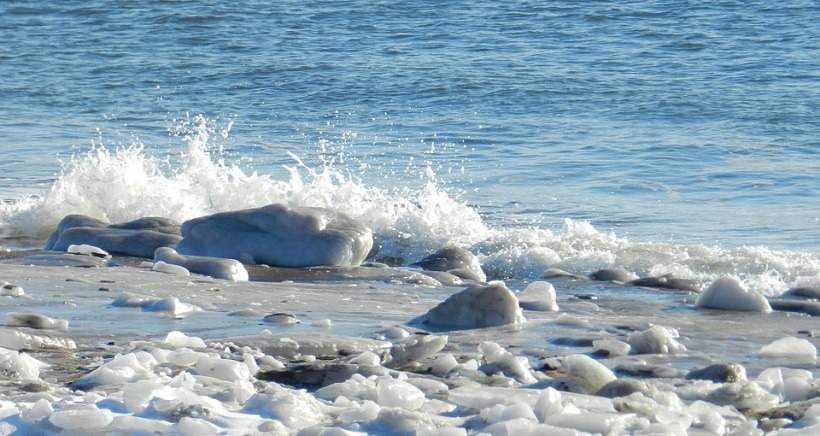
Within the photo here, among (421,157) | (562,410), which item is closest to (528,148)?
(421,157)

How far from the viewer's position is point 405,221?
7.52 m

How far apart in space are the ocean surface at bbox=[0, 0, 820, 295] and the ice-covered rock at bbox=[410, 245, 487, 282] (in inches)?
9.6

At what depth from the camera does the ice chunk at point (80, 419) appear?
2172 millimetres

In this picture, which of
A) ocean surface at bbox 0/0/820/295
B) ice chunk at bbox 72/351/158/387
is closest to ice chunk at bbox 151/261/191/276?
ocean surface at bbox 0/0/820/295

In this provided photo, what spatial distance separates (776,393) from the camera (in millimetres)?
2805

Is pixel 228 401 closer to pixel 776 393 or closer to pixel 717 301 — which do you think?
pixel 776 393

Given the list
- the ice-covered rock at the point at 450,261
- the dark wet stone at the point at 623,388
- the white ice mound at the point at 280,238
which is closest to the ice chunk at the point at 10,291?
the white ice mound at the point at 280,238

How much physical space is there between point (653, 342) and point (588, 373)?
67cm

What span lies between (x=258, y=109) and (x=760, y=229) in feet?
25.6

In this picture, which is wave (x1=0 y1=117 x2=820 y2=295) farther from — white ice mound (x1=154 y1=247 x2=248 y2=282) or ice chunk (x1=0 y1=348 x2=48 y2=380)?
ice chunk (x1=0 y1=348 x2=48 y2=380)

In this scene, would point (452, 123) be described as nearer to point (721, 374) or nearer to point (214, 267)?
point (214, 267)

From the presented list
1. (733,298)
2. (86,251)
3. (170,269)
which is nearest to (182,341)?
(170,269)

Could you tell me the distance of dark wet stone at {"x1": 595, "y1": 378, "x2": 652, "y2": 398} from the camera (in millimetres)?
2672

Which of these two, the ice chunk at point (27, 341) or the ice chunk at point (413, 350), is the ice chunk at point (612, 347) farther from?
the ice chunk at point (27, 341)
